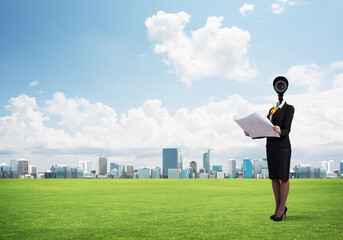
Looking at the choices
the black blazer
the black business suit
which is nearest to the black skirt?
the black business suit

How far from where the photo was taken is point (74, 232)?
7230mm

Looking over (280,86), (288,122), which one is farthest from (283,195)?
(280,86)

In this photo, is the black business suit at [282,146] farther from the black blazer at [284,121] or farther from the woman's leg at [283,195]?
the woman's leg at [283,195]

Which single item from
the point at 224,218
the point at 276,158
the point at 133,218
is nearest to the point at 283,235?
the point at 276,158

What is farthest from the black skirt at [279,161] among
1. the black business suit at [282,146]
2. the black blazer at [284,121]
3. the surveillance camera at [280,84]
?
the surveillance camera at [280,84]

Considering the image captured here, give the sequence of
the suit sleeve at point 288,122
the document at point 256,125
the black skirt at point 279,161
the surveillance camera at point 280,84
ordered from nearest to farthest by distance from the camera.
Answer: the document at point 256,125
the suit sleeve at point 288,122
the black skirt at point 279,161
the surveillance camera at point 280,84

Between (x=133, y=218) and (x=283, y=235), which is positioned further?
(x=133, y=218)

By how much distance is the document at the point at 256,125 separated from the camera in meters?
7.04

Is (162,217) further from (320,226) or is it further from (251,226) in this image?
(320,226)

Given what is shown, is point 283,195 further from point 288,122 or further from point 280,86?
point 280,86

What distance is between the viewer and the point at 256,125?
7188 mm

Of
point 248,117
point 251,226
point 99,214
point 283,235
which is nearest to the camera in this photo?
point 283,235

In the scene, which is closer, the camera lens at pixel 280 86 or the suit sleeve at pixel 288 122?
the suit sleeve at pixel 288 122

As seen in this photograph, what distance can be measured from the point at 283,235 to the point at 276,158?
6.29 feet
